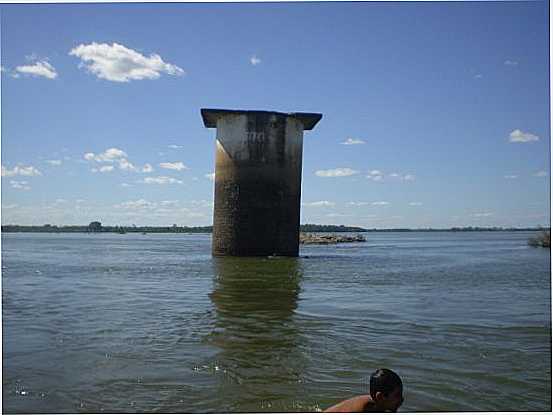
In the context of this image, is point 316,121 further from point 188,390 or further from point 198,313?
point 188,390

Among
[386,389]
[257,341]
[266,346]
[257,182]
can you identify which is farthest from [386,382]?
[257,182]

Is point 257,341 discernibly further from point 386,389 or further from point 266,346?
point 386,389

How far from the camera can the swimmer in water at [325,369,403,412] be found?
13.3ft

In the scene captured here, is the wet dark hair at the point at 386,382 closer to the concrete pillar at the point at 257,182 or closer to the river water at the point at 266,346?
the river water at the point at 266,346

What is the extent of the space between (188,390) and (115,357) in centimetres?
166

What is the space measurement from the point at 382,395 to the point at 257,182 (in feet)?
55.3

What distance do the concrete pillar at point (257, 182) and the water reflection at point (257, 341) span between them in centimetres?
570

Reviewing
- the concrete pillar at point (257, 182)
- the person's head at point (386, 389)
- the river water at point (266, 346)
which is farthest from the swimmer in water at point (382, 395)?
the concrete pillar at point (257, 182)

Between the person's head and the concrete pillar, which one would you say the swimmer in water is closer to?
the person's head

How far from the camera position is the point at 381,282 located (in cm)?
1582

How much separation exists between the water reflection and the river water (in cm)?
2

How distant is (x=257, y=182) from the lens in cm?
2073

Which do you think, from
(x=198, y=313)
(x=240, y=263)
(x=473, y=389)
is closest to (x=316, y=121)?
(x=240, y=263)

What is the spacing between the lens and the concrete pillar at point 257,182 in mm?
20781
